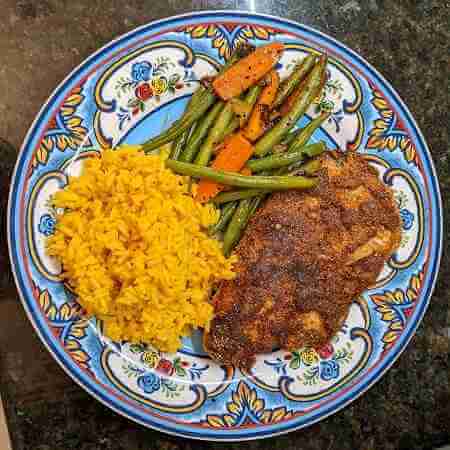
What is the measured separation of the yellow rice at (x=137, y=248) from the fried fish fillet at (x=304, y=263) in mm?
141

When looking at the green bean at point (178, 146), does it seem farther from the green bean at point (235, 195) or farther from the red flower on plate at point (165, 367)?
the red flower on plate at point (165, 367)

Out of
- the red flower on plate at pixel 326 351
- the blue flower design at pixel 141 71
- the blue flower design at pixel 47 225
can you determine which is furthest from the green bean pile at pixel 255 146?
the red flower on plate at pixel 326 351

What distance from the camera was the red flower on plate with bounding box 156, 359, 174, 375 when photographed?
284 centimetres

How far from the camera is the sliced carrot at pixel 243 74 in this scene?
277 centimetres

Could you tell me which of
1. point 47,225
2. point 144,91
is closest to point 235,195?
point 144,91

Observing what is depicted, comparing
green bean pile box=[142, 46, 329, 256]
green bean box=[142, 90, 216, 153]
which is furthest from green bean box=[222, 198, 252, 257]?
green bean box=[142, 90, 216, 153]

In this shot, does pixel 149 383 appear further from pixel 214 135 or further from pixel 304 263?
pixel 214 135

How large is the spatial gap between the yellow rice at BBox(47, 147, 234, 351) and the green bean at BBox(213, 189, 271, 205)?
0.33 ft

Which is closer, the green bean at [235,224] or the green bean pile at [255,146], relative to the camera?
the green bean pile at [255,146]

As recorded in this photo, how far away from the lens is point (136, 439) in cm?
305

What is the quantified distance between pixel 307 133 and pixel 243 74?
0.49 meters

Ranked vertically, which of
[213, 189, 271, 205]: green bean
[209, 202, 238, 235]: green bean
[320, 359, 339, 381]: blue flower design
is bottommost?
[320, 359, 339, 381]: blue flower design

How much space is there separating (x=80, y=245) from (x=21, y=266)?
375mm

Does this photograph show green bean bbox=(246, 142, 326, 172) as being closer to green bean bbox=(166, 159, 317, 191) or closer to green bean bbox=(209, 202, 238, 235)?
green bean bbox=(166, 159, 317, 191)
